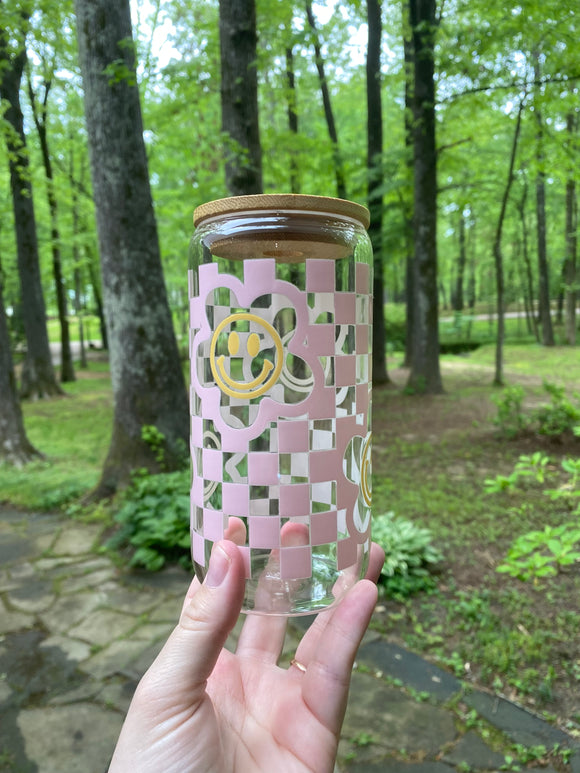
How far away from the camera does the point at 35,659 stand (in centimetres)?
296

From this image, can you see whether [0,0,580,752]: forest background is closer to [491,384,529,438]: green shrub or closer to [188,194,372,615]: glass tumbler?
[491,384,529,438]: green shrub

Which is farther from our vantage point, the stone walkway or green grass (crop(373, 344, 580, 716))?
green grass (crop(373, 344, 580, 716))

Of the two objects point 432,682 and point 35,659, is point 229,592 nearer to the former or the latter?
point 432,682

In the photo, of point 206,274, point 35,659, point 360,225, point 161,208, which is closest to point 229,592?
point 206,274

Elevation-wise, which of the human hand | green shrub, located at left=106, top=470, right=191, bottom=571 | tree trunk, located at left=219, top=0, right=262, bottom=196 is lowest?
green shrub, located at left=106, top=470, right=191, bottom=571

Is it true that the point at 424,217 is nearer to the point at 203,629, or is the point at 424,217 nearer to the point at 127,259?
the point at 127,259

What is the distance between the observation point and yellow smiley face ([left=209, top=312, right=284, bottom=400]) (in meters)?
1.07

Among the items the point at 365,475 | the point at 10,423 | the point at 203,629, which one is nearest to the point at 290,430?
the point at 365,475

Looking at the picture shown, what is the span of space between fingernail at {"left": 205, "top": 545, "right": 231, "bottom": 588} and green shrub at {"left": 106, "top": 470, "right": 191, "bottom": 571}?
2.90 meters

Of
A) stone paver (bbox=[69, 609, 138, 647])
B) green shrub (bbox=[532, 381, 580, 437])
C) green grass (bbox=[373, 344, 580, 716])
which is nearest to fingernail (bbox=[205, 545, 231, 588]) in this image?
green grass (bbox=[373, 344, 580, 716])

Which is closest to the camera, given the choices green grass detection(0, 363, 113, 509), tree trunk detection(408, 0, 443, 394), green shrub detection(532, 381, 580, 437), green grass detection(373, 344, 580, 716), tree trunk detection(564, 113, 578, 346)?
green grass detection(373, 344, 580, 716)

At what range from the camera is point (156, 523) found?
152 inches

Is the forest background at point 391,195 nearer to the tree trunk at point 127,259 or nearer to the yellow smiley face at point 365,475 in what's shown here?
the tree trunk at point 127,259

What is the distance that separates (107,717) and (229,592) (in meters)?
1.99
